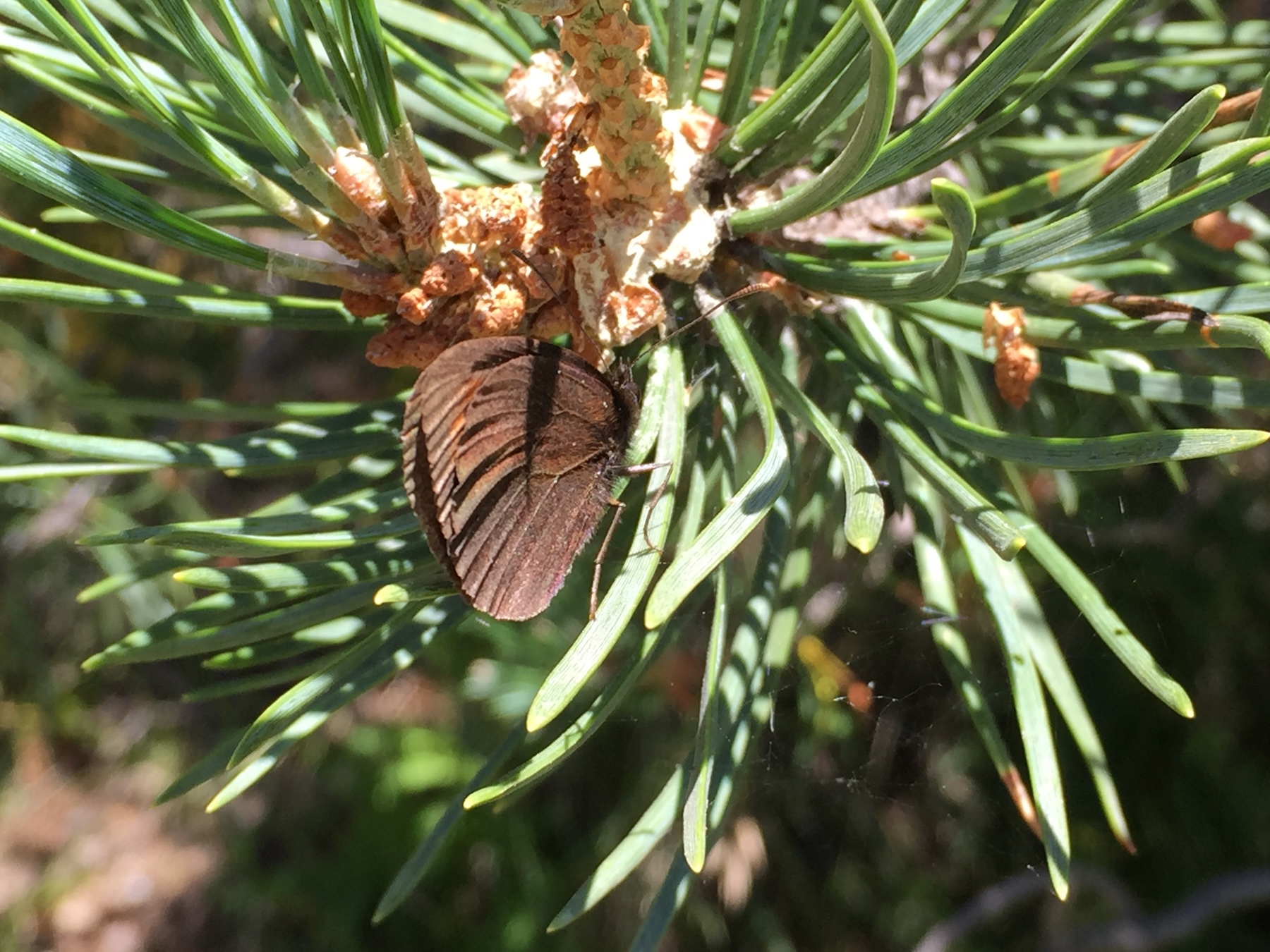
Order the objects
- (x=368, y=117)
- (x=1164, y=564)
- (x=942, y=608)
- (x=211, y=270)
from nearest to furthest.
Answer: (x=368, y=117) < (x=942, y=608) < (x=1164, y=564) < (x=211, y=270)

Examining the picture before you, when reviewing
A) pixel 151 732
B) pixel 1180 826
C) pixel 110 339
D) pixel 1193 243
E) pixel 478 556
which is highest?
pixel 110 339

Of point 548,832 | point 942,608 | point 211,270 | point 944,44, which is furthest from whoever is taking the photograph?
point 548,832

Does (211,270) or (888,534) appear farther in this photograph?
(211,270)

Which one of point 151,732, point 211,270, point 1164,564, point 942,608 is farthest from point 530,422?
point 151,732

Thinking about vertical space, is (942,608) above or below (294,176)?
below

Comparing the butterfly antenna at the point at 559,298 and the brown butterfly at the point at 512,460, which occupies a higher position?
the butterfly antenna at the point at 559,298

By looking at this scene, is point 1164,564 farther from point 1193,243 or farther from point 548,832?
point 548,832

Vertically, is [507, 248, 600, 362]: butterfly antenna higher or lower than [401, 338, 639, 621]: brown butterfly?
higher
